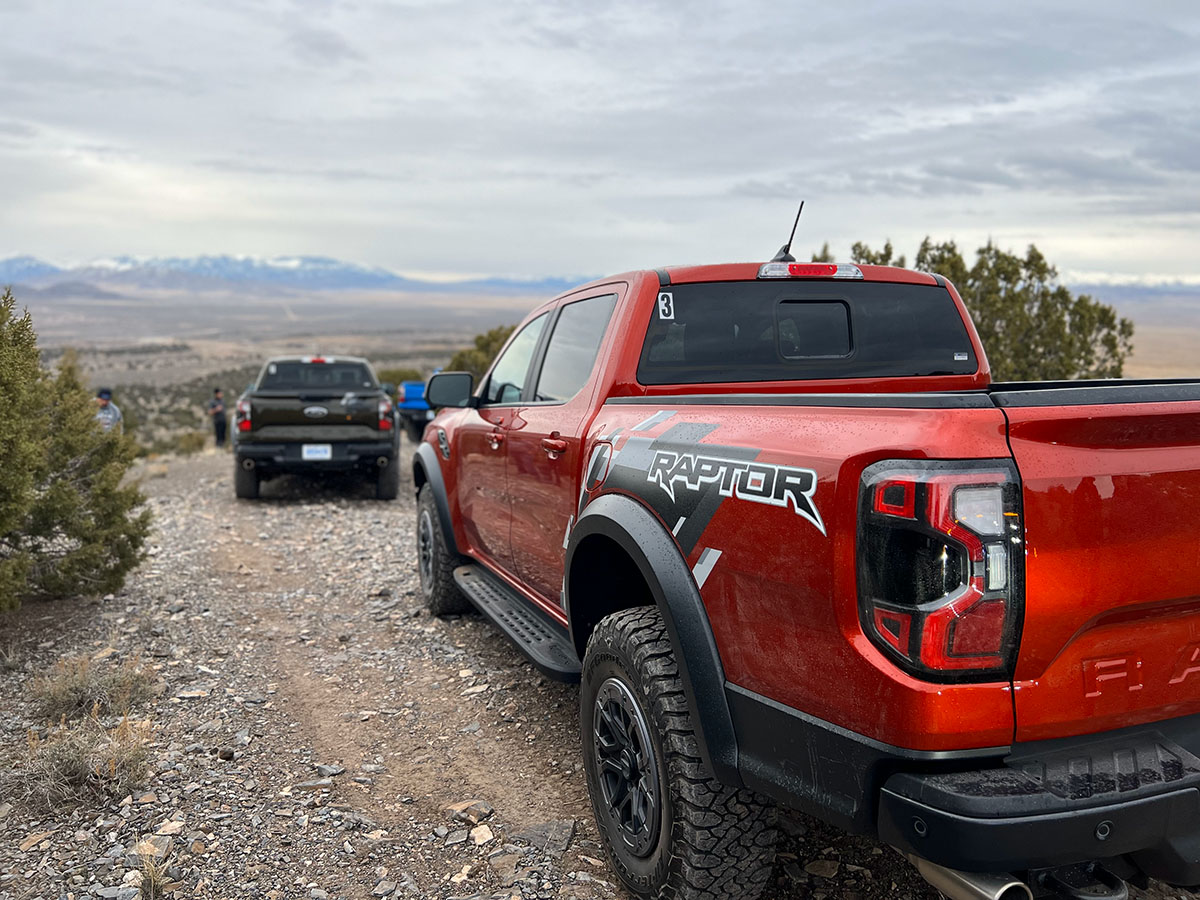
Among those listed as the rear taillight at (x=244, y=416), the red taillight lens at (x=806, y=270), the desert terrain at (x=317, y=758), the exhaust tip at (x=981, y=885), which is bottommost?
the desert terrain at (x=317, y=758)

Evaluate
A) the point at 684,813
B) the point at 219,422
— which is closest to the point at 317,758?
the point at 684,813

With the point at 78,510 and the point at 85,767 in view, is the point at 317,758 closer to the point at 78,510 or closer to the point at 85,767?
the point at 85,767

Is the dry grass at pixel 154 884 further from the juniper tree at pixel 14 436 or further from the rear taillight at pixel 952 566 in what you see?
the juniper tree at pixel 14 436

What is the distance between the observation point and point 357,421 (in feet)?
35.7

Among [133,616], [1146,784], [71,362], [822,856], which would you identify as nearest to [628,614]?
[822,856]

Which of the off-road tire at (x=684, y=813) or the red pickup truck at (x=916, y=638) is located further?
the off-road tire at (x=684, y=813)

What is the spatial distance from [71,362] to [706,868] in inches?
260

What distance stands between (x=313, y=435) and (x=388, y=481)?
1.00m

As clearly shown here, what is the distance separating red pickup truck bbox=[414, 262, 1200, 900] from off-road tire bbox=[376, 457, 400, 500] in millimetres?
8418

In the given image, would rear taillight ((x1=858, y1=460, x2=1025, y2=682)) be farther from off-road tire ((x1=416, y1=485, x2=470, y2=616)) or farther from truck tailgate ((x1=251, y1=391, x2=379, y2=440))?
truck tailgate ((x1=251, y1=391, x2=379, y2=440))

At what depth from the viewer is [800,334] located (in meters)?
3.86


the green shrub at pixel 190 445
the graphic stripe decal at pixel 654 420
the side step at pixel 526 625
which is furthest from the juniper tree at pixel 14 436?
the green shrub at pixel 190 445

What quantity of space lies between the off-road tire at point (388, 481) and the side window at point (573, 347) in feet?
22.9

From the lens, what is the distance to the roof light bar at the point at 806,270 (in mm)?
3871
